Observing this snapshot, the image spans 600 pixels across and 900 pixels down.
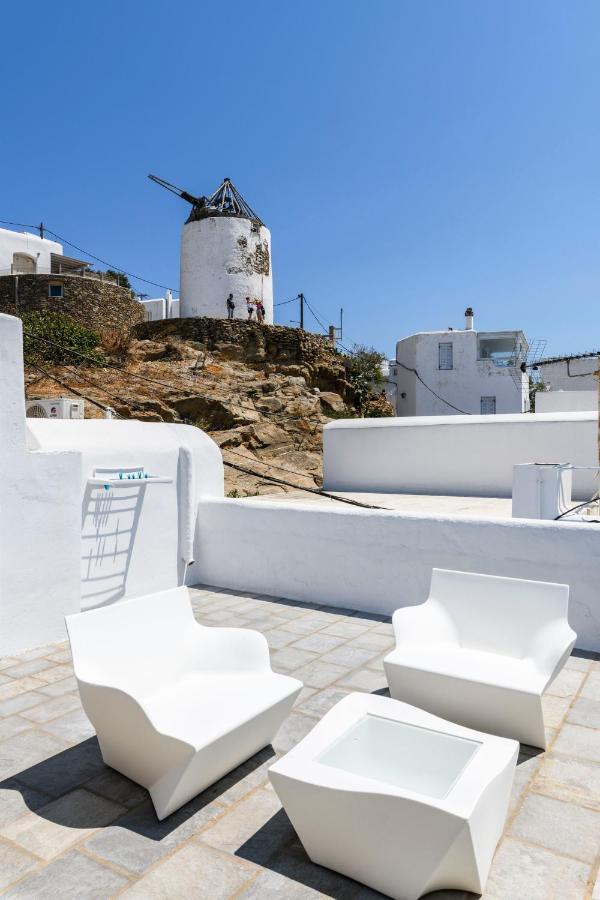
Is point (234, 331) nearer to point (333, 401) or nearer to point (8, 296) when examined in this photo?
point (333, 401)

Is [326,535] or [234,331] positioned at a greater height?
[234,331]

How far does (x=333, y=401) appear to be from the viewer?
2289 centimetres

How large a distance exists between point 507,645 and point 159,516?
13.4 feet

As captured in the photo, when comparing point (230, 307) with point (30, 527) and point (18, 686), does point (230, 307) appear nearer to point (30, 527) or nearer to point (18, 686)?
point (30, 527)

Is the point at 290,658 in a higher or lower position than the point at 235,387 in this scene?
lower

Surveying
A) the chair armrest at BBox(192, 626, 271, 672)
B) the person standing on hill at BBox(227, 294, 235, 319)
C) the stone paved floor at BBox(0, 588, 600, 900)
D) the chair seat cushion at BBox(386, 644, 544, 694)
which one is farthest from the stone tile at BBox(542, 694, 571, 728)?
the person standing on hill at BBox(227, 294, 235, 319)

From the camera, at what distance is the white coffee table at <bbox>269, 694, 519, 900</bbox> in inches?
96.9

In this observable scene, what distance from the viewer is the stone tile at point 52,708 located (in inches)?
165

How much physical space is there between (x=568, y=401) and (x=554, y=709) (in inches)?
576

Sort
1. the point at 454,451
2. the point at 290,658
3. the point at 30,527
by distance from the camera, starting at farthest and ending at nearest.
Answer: the point at 454,451 → the point at 30,527 → the point at 290,658

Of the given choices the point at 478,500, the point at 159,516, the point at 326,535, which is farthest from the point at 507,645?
the point at 478,500

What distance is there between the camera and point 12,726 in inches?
160

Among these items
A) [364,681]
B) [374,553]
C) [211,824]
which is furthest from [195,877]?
[374,553]

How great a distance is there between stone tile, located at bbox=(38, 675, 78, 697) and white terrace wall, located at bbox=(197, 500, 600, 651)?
285 centimetres
